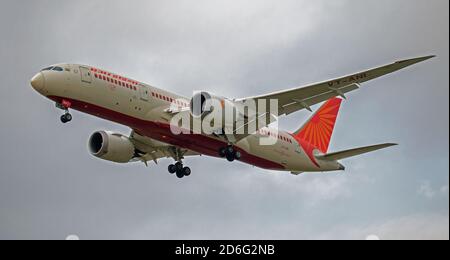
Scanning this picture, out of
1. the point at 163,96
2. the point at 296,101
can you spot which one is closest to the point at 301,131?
the point at 296,101

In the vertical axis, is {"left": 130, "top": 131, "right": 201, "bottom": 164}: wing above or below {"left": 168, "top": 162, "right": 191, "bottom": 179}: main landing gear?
above

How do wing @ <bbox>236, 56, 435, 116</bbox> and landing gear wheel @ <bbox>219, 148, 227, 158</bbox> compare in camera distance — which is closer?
wing @ <bbox>236, 56, 435, 116</bbox>

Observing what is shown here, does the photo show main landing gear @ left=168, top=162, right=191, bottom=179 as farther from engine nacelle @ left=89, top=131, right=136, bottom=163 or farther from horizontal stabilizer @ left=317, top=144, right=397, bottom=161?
horizontal stabilizer @ left=317, top=144, right=397, bottom=161

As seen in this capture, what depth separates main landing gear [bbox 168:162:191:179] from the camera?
51.7 meters

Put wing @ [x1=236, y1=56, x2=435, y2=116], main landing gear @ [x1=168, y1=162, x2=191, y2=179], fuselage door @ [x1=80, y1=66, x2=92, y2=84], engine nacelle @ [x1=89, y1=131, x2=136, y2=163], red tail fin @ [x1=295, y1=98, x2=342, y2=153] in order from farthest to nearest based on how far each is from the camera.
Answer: red tail fin @ [x1=295, y1=98, x2=342, y2=153] < main landing gear @ [x1=168, y1=162, x2=191, y2=179] < engine nacelle @ [x1=89, y1=131, x2=136, y2=163] < fuselage door @ [x1=80, y1=66, x2=92, y2=84] < wing @ [x1=236, y1=56, x2=435, y2=116]

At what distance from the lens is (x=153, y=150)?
51.7 meters

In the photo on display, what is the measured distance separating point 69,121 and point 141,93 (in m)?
4.36

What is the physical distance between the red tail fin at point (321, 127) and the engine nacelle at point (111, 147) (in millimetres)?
11606

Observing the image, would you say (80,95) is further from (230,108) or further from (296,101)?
(296,101)

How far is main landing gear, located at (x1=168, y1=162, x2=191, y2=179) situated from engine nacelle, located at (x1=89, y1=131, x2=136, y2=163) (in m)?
2.72

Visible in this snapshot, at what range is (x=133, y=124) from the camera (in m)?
45.2

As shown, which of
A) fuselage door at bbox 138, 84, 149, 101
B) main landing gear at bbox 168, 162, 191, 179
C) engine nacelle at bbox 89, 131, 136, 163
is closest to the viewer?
fuselage door at bbox 138, 84, 149, 101

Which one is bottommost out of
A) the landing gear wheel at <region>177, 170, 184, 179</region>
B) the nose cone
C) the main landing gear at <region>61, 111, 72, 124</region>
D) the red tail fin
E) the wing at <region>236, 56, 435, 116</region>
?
the main landing gear at <region>61, 111, 72, 124</region>

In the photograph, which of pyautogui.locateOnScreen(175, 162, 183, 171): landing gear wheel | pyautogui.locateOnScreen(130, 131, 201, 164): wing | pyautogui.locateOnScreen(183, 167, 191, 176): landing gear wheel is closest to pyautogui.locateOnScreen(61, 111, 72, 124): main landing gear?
pyautogui.locateOnScreen(130, 131, 201, 164): wing
